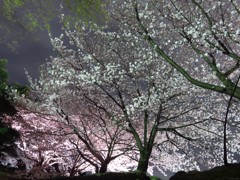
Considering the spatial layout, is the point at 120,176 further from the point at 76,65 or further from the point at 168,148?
the point at 168,148

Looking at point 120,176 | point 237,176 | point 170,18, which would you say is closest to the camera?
point 237,176

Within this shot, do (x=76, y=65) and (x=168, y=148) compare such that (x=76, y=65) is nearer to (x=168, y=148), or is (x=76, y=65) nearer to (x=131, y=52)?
(x=131, y=52)

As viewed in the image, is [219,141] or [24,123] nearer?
[219,141]

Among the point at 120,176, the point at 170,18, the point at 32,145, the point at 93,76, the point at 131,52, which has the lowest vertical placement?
the point at 120,176

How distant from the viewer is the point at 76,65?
14.2 metres

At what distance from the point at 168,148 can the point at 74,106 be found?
24.9 feet

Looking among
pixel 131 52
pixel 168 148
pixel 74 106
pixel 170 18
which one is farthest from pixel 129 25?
pixel 168 148

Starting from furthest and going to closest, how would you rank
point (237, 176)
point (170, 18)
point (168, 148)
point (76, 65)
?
point (168, 148)
point (76, 65)
point (170, 18)
point (237, 176)

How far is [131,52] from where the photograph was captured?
1319 cm

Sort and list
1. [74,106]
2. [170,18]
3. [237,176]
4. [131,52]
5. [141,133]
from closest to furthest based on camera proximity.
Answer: [237,176] < [170,18] < [131,52] < [74,106] < [141,133]

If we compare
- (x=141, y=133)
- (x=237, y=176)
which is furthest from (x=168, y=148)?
(x=237, y=176)

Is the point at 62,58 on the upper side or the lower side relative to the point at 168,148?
upper

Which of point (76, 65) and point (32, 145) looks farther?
point (32, 145)

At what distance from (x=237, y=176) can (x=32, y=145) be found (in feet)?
49.5
